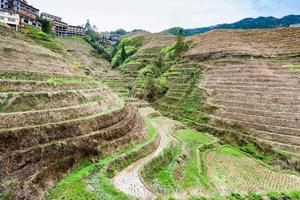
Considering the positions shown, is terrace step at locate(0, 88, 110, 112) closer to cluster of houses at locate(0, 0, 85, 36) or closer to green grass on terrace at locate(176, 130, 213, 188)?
green grass on terrace at locate(176, 130, 213, 188)

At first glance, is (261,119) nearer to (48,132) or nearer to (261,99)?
(261,99)

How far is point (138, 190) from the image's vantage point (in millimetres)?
18562

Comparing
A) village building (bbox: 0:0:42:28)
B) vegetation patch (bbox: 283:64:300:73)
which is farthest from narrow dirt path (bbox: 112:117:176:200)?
village building (bbox: 0:0:42:28)

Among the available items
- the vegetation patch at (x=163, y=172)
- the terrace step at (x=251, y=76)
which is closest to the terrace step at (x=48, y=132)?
the vegetation patch at (x=163, y=172)

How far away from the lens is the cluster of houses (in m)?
45.8

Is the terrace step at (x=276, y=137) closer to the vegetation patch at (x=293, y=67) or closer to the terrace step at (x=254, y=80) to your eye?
the terrace step at (x=254, y=80)

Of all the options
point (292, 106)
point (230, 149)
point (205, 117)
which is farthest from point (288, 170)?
point (205, 117)

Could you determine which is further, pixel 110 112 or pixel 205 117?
pixel 205 117

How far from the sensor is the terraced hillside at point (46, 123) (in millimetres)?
17000

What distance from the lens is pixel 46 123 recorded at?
20984 millimetres

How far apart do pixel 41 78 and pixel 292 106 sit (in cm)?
3046

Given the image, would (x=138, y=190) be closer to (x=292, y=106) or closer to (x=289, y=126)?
(x=289, y=126)

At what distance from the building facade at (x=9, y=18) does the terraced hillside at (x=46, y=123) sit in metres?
14.4

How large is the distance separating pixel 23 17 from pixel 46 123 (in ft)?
146
